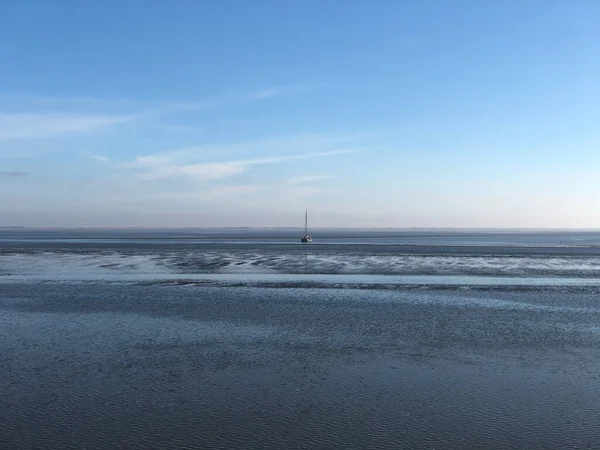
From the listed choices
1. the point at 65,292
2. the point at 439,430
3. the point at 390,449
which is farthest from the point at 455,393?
the point at 65,292

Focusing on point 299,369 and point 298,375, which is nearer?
point 298,375

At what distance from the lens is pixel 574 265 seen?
36.5 meters

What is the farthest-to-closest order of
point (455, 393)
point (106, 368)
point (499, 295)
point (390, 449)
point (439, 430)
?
1. point (499, 295)
2. point (106, 368)
3. point (455, 393)
4. point (439, 430)
5. point (390, 449)

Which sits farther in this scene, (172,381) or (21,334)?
(21,334)

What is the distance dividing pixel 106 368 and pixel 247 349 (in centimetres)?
308

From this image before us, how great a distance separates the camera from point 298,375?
1047cm

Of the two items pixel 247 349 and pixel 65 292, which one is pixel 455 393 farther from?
pixel 65 292

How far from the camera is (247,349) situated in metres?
12.4

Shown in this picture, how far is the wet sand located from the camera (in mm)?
7704

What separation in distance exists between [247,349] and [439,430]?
556 cm

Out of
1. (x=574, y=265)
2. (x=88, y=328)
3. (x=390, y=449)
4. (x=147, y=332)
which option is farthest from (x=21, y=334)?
(x=574, y=265)

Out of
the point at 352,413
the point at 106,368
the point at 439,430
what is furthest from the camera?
the point at 106,368

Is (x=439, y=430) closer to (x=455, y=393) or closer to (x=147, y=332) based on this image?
(x=455, y=393)

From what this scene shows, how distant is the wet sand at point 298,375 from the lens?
7704 mm
